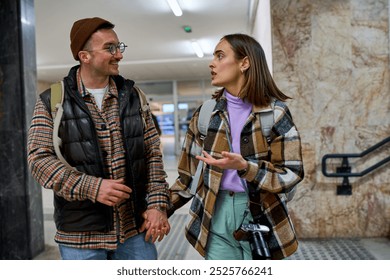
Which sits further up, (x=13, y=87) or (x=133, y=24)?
(x=133, y=24)

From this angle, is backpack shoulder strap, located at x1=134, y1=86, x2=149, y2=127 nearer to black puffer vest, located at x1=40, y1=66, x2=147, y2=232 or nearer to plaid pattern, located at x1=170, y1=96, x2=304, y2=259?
black puffer vest, located at x1=40, y1=66, x2=147, y2=232

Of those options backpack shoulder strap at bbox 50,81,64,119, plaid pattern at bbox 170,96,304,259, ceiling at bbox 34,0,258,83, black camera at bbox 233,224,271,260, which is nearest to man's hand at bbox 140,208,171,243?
plaid pattern at bbox 170,96,304,259

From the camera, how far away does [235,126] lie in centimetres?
120

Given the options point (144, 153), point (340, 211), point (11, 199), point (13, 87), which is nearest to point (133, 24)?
point (13, 87)

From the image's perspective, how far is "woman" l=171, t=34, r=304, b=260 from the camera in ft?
3.74

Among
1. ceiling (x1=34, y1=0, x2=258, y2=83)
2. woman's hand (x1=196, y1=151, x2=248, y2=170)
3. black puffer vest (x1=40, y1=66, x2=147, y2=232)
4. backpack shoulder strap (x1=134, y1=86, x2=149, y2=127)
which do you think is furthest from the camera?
ceiling (x1=34, y1=0, x2=258, y2=83)

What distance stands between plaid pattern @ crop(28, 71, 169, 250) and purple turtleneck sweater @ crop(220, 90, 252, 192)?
0.22m

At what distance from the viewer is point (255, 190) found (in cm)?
117

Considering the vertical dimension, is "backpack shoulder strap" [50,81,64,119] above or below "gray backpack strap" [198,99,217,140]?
above

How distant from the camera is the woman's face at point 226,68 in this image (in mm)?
1193

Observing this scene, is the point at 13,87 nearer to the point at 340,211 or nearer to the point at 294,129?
the point at 294,129

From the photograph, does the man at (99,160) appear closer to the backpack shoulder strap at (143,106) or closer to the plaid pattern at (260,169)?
the backpack shoulder strap at (143,106)

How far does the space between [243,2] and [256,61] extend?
391 centimetres

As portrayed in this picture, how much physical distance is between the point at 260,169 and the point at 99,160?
1.61ft
